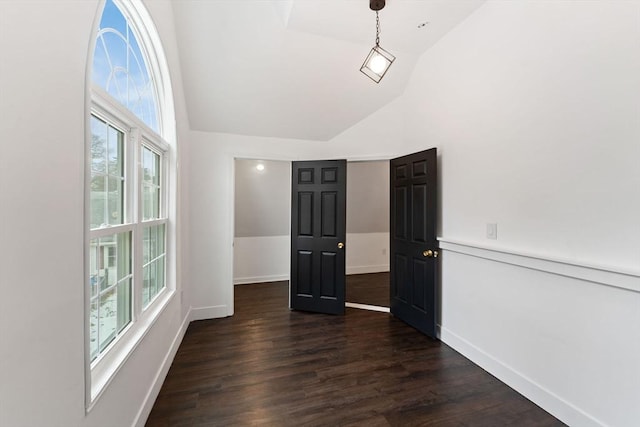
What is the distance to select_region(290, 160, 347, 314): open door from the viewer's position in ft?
11.7

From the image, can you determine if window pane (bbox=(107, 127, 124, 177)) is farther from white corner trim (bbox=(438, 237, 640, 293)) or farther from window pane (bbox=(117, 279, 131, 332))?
white corner trim (bbox=(438, 237, 640, 293))

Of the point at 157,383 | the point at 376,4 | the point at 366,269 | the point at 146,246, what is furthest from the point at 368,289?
the point at 376,4

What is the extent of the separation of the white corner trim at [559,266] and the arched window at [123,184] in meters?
2.64

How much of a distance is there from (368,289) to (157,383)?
3324 millimetres

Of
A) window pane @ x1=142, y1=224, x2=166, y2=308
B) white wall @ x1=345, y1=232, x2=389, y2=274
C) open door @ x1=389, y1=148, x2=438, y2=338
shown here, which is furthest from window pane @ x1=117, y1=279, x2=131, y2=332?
white wall @ x1=345, y1=232, x2=389, y2=274

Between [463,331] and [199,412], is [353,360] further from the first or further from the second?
[199,412]

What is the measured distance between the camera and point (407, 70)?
3.21 m

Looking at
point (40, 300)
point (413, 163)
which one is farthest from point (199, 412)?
point (413, 163)

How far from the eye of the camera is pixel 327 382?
2.16 metres

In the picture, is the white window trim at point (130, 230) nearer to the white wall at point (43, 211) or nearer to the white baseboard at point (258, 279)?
the white wall at point (43, 211)

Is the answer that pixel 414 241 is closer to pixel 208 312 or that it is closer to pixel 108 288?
pixel 208 312

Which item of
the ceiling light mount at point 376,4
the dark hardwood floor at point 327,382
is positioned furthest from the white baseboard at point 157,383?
the ceiling light mount at point 376,4

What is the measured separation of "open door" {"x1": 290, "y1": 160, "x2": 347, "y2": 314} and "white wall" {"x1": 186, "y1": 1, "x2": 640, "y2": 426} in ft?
4.04

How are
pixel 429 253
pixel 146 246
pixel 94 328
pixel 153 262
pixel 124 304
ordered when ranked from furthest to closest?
pixel 429 253, pixel 153 262, pixel 146 246, pixel 124 304, pixel 94 328
